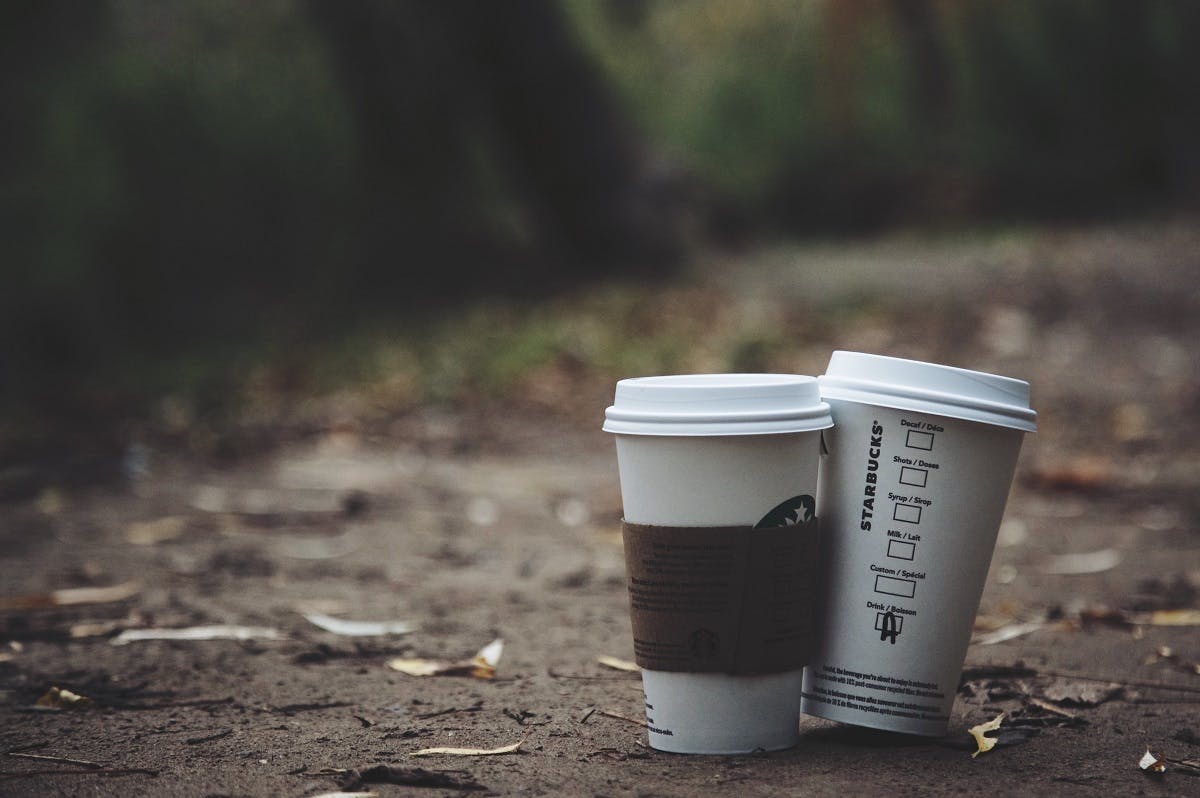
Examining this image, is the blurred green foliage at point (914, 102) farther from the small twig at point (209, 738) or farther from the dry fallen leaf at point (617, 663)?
the small twig at point (209, 738)

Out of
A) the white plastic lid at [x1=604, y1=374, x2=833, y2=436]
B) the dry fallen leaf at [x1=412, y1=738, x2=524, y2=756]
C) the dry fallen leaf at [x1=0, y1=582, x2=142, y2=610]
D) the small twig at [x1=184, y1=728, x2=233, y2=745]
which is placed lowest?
the dry fallen leaf at [x1=0, y1=582, x2=142, y2=610]

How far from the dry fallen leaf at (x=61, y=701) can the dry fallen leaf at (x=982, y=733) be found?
174 cm

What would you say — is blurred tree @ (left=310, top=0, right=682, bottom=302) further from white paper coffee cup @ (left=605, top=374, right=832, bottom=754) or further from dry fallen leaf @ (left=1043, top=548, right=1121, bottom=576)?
white paper coffee cup @ (left=605, top=374, right=832, bottom=754)

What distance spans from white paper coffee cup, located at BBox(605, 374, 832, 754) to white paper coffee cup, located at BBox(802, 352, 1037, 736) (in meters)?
0.09

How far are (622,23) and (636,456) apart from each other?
8033mm

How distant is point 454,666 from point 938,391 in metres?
1.29

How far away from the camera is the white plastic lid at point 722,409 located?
214cm

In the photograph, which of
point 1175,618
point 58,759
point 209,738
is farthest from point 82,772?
point 1175,618

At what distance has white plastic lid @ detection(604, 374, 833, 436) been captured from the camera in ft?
7.01

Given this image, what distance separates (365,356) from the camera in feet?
26.7

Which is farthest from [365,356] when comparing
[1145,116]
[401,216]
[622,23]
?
[1145,116]

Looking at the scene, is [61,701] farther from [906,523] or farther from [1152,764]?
[1152,764]

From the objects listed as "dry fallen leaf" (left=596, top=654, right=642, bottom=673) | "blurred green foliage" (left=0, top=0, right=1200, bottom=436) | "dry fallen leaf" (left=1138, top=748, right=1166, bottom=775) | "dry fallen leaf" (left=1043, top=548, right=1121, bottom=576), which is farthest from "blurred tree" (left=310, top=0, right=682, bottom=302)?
"dry fallen leaf" (left=1138, top=748, right=1166, bottom=775)

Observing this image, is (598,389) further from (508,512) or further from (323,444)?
(508,512)
